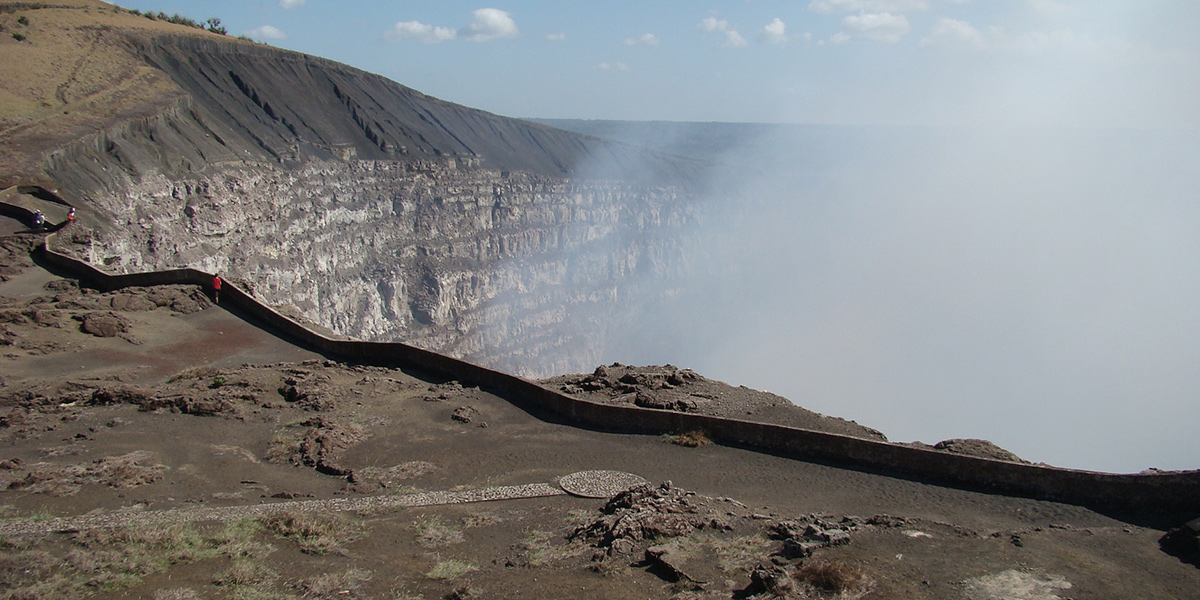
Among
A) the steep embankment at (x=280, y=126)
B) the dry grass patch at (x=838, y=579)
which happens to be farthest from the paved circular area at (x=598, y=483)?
the steep embankment at (x=280, y=126)

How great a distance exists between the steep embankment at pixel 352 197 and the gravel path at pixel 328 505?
14.8 meters

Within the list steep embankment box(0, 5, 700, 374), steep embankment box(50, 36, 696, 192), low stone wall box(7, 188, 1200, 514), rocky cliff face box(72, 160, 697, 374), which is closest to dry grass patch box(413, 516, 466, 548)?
low stone wall box(7, 188, 1200, 514)

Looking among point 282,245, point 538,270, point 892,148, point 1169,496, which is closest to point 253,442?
point 1169,496

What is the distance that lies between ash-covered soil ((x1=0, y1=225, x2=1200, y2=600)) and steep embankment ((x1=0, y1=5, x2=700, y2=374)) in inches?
418

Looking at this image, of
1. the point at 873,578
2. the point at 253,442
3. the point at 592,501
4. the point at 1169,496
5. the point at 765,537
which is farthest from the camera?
the point at 253,442

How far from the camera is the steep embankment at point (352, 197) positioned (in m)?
33.4

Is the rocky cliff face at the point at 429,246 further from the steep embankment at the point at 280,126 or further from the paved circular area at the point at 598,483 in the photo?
the paved circular area at the point at 598,483

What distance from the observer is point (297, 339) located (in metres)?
17.2

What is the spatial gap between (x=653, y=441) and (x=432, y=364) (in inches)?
210

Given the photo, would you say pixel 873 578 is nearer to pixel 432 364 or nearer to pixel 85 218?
Answer: pixel 432 364

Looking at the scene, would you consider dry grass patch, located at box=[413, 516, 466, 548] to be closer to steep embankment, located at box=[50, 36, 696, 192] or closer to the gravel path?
the gravel path

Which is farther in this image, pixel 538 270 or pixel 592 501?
pixel 538 270

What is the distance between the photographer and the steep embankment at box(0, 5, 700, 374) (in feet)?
110

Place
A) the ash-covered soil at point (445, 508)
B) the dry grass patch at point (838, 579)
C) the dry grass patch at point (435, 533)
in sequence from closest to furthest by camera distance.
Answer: the dry grass patch at point (838, 579) < the ash-covered soil at point (445, 508) < the dry grass patch at point (435, 533)
